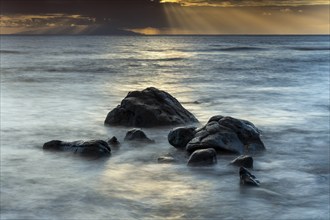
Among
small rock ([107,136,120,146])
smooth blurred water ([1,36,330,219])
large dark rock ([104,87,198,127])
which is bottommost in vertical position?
smooth blurred water ([1,36,330,219])

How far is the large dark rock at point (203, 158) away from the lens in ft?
32.0

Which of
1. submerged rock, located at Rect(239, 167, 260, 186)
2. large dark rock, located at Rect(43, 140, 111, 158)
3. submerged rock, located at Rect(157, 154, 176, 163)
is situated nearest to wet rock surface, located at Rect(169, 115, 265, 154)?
submerged rock, located at Rect(157, 154, 176, 163)

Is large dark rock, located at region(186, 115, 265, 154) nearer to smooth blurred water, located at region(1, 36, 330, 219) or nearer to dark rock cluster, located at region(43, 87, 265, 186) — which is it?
dark rock cluster, located at region(43, 87, 265, 186)

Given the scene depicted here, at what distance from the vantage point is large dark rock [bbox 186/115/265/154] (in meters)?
10.6

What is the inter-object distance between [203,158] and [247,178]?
58.1 inches

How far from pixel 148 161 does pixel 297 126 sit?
19.8ft

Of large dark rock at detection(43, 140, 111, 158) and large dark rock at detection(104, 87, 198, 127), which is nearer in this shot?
large dark rock at detection(43, 140, 111, 158)

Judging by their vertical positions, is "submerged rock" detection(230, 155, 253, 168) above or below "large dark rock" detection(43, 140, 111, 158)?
below

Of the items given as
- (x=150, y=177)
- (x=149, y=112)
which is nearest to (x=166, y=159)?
(x=150, y=177)

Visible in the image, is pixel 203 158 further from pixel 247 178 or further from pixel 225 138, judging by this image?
pixel 247 178

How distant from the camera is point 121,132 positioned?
13.1 metres

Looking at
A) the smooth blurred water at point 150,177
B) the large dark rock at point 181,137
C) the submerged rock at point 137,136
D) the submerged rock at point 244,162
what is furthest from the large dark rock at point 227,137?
the submerged rock at point 137,136

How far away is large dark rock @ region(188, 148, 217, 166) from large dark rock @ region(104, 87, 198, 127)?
12.9 feet

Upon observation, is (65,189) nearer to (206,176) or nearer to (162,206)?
(162,206)
